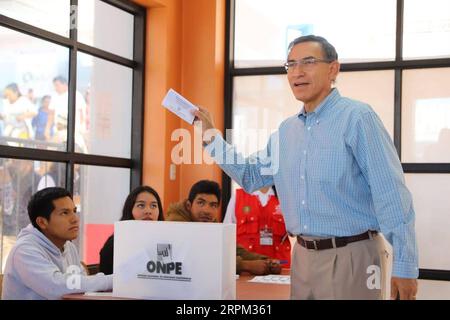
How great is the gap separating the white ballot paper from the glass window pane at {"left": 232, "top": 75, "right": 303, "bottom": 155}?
339 centimetres

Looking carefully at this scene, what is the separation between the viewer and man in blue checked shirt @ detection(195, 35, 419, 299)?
194cm

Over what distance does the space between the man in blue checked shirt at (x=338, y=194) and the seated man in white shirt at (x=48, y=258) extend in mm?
749

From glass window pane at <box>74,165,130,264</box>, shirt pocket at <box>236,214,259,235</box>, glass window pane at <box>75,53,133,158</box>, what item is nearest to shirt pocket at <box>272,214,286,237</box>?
shirt pocket at <box>236,214,259,235</box>

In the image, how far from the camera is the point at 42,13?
4.30 metres

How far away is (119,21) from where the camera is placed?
5.23m

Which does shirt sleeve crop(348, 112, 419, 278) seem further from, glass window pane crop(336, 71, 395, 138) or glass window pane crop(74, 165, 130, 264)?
glass window pane crop(336, 71, 395, 138)

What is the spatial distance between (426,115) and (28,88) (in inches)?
122

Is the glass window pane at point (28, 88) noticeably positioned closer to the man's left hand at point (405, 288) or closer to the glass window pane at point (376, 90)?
the glass window pane at point (376, 90)

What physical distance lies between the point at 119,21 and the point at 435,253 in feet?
10.5

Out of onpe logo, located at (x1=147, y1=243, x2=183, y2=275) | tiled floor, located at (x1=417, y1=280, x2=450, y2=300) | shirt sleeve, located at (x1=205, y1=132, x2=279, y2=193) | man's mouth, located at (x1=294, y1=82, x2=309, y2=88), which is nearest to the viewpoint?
onpe logo, located at (x1=147, y1=243, x2=183, y2=275)

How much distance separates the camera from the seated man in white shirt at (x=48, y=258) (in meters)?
2.32

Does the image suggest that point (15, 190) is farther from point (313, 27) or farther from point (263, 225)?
point (313, 27)

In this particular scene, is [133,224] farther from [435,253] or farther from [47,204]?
[435,253]

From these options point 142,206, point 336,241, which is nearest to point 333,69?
point 336,241
